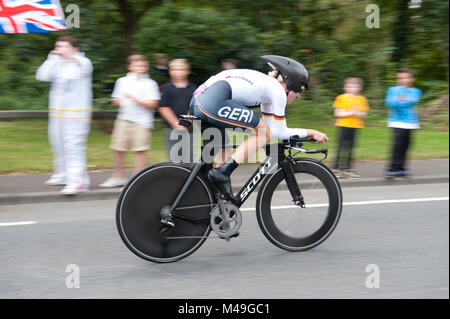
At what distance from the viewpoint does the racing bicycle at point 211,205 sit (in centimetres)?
502

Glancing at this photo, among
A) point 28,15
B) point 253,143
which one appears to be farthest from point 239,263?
point 28,15

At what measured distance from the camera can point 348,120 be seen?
30.1ft

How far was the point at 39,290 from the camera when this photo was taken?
15.1ft

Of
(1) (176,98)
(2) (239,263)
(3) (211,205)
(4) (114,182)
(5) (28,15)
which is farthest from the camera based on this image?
(5) (28,15)

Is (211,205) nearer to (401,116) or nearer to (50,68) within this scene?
(50,68)

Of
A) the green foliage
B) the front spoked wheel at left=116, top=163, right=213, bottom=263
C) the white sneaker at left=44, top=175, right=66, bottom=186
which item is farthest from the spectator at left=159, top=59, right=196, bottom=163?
the green foliage

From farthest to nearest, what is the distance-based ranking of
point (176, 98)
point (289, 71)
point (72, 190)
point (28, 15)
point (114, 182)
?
point (28, 15) < point (114, 182) < point (72, 190) < point (176, 98) < point (289, 71)

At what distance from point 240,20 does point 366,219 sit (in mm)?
7594

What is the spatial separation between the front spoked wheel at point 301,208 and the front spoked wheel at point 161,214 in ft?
1.70

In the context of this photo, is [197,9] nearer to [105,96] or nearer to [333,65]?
[105,96]

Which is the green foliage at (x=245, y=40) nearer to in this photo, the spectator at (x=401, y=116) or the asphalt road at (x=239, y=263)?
the spectator at (x=401, y=116)

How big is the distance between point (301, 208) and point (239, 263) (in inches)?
28.0

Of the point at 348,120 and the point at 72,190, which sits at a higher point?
the point at 348,120

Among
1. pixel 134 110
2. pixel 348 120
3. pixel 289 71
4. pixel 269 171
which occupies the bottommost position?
pixel 348 120
